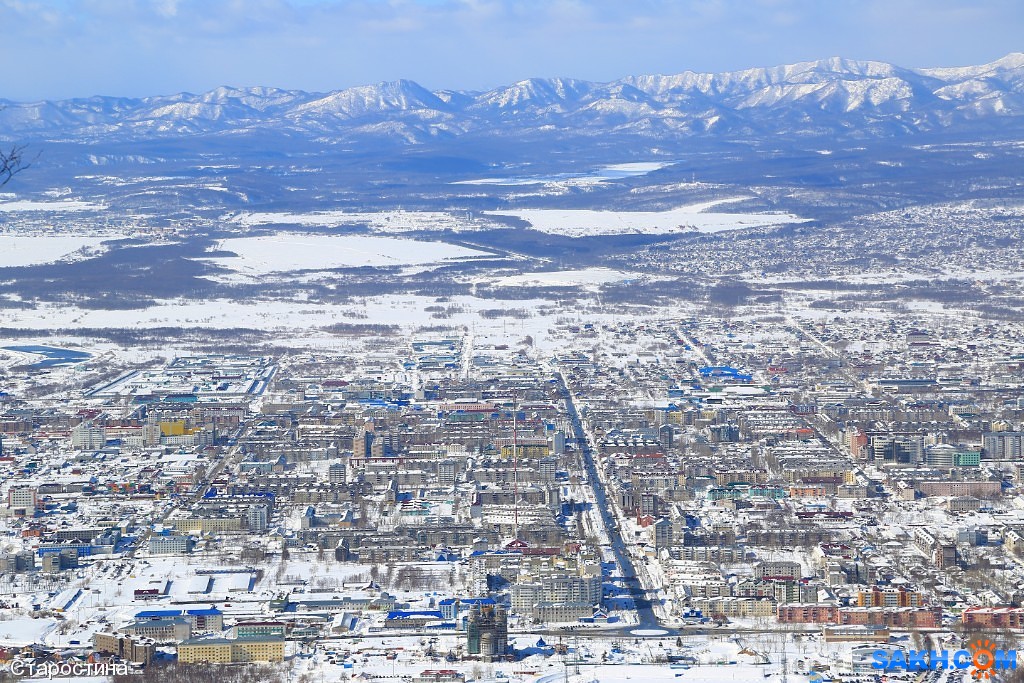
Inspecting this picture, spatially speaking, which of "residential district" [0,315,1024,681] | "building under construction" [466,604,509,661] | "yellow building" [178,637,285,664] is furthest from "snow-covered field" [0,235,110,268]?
"building under construction" [466,604,509,661]

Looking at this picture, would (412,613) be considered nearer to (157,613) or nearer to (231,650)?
(231,650)

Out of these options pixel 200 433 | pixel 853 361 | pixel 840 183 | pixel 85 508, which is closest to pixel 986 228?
pixel 840 183

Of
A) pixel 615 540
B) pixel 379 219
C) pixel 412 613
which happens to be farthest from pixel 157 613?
pixel 379 219

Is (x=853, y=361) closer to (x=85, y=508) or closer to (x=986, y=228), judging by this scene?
(x=85, y=508)

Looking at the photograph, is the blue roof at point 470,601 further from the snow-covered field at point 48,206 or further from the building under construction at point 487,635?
the snow-covered field at point 48,206

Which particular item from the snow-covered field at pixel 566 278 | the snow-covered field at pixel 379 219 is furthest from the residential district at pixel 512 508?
the snow-covered field at pixel 379 219

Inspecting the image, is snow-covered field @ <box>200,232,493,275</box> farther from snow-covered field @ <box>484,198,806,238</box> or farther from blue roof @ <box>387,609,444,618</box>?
blue roof @ <box>387,609,444,618</box>
